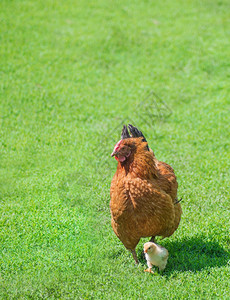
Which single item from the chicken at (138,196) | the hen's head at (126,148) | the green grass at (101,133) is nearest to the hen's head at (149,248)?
the chicken at (138,196)

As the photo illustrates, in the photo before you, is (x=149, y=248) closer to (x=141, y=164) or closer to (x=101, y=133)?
(x=141, y=164)

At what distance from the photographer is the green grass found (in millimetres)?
5223

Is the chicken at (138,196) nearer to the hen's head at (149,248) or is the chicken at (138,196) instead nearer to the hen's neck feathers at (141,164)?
the hen's neck feathers at (141,164)

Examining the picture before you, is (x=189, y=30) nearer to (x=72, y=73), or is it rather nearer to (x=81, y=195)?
(x=72, y=73)

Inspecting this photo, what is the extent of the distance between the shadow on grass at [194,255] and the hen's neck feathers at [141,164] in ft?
3.78

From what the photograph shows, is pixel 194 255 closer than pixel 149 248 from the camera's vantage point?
No

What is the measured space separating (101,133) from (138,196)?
3.95 meters

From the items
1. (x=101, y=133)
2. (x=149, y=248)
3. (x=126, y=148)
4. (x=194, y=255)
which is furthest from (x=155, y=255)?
(x=101, y=133)

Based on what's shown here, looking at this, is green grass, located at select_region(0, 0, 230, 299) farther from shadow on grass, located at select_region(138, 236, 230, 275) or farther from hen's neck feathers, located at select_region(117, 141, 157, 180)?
hen's neck feathers, located at select_region(117, 141, 157, 180)

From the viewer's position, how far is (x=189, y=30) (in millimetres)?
12930

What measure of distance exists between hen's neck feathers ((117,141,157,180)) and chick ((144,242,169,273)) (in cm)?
81

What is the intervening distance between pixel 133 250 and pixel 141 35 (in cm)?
856

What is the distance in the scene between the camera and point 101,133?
28.6ft

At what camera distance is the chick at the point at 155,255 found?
16.2ft
